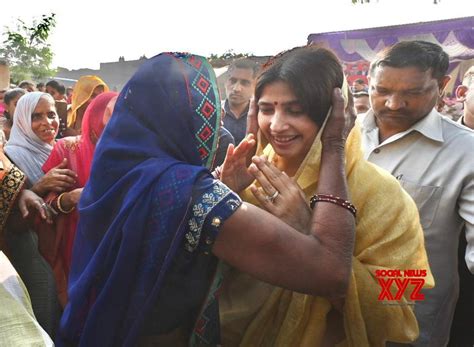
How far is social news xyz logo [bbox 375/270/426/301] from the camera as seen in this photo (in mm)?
1423

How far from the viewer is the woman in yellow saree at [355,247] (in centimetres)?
143

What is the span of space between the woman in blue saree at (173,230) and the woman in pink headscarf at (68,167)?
139 cm

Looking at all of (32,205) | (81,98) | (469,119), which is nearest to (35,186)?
(32,205)

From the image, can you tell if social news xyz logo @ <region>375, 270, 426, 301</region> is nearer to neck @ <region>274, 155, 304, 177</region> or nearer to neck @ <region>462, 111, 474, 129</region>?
neck @ <region>274, 155, 304, 177</region>

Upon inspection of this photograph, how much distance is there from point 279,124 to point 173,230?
58 cm

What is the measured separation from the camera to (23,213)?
2.47 meters

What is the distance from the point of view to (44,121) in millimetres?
3551

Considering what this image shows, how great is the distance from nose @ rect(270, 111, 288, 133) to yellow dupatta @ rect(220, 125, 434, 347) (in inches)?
5.5

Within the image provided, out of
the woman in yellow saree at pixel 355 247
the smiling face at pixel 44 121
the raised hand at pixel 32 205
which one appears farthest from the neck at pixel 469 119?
the smiling face at pixel 44 121

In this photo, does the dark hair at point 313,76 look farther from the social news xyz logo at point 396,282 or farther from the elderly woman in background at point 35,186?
the elderly woman in background at point 35,186

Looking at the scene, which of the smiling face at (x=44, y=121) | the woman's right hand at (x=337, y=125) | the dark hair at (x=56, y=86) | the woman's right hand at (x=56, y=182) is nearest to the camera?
the woman's right hand at (x=337, y=125)

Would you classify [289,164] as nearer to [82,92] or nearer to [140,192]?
[140,192]

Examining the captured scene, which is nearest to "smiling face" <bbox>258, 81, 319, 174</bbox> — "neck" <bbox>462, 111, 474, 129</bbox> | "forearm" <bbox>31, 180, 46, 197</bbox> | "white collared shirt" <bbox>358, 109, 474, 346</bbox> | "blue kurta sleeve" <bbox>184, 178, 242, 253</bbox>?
"blue kurta sleeve" <bbox>184, 178, 242, 253</bbox>

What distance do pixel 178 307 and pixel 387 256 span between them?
702mm
